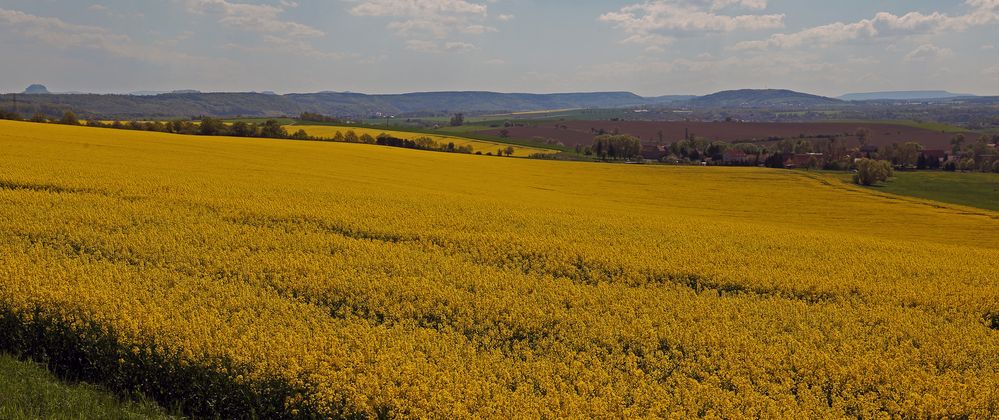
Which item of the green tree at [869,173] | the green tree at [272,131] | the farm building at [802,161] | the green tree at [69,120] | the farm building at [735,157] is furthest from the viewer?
the farm building at [735,157]

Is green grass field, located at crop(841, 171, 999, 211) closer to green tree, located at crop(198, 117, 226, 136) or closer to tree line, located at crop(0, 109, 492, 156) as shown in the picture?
tree line, located at crop(0, 109, 492, 156)

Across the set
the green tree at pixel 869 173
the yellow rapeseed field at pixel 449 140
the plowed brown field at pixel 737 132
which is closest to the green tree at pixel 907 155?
the green tree at pixel 869 173

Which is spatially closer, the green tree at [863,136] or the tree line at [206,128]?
the tree line at [206,128]

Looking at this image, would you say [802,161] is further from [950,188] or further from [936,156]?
[950,188]

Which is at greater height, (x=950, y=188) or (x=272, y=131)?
(x=272, y=131)

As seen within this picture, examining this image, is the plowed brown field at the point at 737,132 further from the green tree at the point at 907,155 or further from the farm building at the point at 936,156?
the green tree at the point at 907,155

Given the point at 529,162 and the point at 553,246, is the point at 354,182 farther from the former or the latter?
the point at 529,162

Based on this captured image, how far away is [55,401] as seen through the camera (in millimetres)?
8641

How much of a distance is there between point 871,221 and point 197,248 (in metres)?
29.7

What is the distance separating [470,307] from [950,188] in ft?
157

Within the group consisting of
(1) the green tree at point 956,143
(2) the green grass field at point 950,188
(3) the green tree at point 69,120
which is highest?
(3) the green tree at point 69,120

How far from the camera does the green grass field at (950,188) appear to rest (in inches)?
1585

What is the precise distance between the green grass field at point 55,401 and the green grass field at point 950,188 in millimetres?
42955

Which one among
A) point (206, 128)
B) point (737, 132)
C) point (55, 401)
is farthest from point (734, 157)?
point (55, 401)
